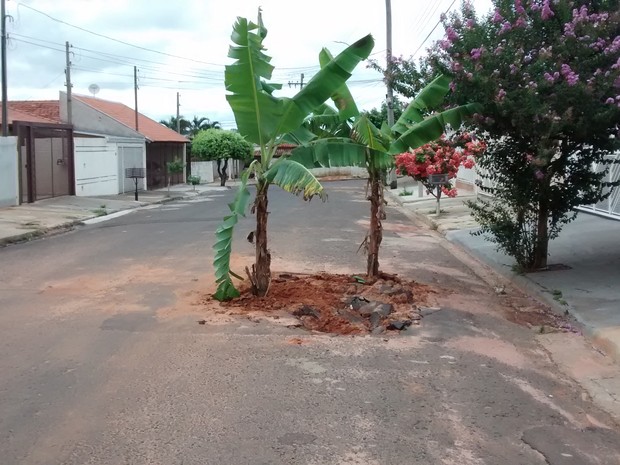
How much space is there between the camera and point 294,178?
8219mm

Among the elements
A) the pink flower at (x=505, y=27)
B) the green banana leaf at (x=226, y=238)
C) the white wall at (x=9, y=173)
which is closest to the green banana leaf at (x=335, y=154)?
the green banana leaf at (x=226, y=238)

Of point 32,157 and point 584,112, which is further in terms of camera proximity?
point 32,157

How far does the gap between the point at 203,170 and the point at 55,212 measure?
108 feet

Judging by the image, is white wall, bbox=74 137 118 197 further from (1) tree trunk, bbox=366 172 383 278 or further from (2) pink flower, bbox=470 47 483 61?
(2) pink flower, bbox=470 47 483 61

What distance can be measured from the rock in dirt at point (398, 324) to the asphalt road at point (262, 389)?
0.46ft

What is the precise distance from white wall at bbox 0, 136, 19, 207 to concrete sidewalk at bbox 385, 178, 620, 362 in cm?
1459

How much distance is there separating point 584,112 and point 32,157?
21.2 meters

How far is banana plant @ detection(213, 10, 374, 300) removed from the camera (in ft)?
27.5

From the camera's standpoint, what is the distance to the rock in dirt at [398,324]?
788 centimetres

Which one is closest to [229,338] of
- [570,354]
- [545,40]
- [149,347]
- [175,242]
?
[149,347]

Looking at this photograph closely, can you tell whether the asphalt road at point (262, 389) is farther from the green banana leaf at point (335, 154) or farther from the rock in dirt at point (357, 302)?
the green banana leaf at point (335, 154)

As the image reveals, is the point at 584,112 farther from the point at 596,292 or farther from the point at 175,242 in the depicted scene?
the point at 175,242

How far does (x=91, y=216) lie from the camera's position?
22891mm

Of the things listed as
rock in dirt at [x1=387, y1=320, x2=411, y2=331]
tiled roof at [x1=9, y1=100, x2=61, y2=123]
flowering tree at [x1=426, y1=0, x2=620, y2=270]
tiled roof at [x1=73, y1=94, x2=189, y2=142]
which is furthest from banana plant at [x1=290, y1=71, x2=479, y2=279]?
tiled roof at [x1=9, y1=100, x2=61, y2=123]
